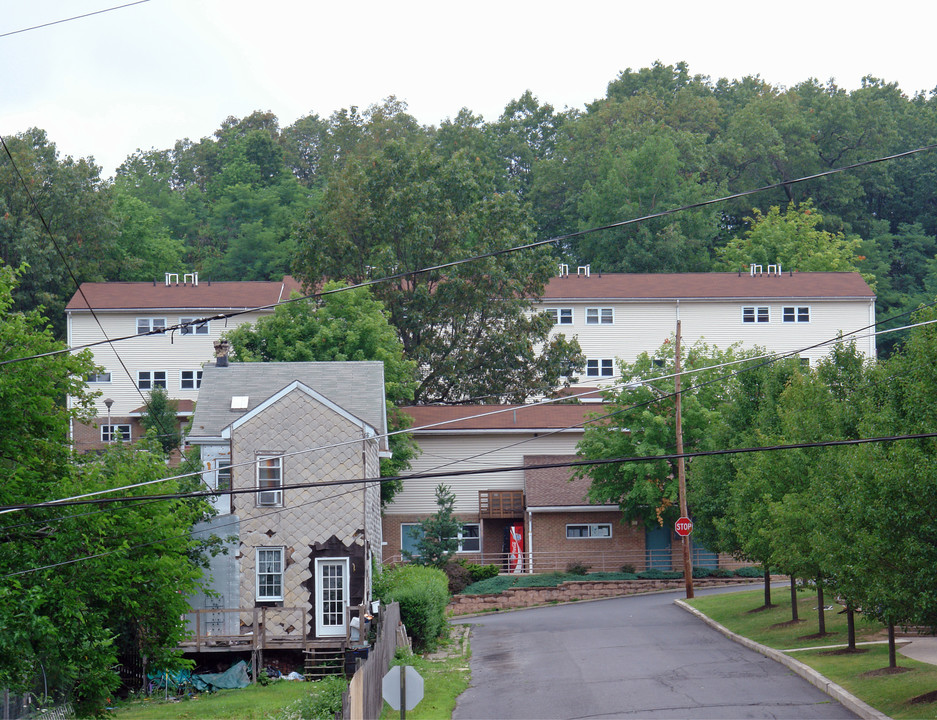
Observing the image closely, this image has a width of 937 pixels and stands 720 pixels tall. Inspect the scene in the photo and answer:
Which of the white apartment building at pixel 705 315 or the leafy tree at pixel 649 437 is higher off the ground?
the white apartment building at pixel 705 315

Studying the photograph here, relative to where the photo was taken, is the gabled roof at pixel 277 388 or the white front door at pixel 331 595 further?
the gabled roof at pixel 277 388

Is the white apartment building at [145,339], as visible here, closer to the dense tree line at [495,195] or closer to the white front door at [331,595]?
the dense tree line at [495,195]

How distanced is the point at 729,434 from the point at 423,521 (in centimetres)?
1777

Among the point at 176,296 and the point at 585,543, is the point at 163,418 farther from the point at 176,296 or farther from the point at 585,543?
the point at 585,543

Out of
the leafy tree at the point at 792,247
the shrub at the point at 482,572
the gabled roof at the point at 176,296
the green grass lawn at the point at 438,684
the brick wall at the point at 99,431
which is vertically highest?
the leafy tree at the point at 792,247

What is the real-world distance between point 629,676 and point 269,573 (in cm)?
1125

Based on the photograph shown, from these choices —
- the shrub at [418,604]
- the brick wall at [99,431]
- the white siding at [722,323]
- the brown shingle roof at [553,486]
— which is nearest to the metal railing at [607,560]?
the brown shingle roof at [553,486]

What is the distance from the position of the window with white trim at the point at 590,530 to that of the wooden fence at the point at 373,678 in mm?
23824

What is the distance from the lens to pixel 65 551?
778 inches

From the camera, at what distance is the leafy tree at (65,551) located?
18.8 metres

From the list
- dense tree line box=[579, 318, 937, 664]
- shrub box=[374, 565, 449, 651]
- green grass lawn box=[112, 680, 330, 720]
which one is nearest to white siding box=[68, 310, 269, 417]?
dense tree line box=[579, 318, 937, 664]

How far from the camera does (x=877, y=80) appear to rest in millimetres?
103250

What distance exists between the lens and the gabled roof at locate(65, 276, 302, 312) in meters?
62.9

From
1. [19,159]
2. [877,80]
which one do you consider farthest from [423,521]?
[877,80]
